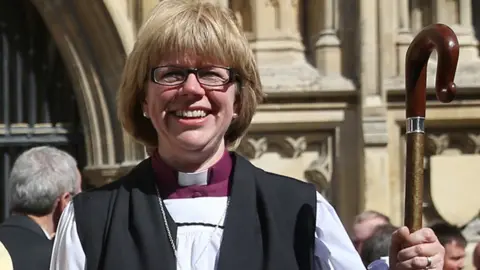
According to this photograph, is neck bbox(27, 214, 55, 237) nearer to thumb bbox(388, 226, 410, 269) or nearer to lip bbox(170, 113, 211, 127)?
lip bbox(170, 113, 211, 127)

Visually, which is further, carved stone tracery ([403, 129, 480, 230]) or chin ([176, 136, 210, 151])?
carved stone tracery ([403, 129, 480, 230])

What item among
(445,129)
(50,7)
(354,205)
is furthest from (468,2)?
(50,7)

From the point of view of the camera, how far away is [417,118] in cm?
193

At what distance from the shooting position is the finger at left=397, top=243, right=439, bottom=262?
1.82 m

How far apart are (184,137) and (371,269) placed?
50.8 inches

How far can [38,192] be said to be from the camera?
3.00 metres

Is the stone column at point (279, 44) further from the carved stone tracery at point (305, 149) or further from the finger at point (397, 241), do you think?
the finger at point (397, 241)

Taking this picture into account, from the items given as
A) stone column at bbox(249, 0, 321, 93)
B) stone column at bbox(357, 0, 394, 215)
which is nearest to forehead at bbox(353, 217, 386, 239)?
stone column at bbox(357, 0, 394, 215)

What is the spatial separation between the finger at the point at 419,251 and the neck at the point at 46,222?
141 centimetres

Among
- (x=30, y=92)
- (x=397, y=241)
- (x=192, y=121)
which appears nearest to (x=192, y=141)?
(x=192, y=121)

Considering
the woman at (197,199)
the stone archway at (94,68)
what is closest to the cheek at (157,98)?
the woman at (197,199)

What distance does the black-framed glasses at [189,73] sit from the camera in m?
1.88

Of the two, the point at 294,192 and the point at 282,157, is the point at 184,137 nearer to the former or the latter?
the point at 294,192

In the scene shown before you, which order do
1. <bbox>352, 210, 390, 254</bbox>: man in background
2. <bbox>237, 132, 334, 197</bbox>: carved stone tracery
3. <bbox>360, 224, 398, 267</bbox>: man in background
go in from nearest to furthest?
1. <bbox>360, 224, 398, 267</bbox>: man in background
2. <bbox>352, 210, 390, 254</bbox>: man in background
3. <bbox>237, 132, 334, 197</bbox>: carved stone tracery
